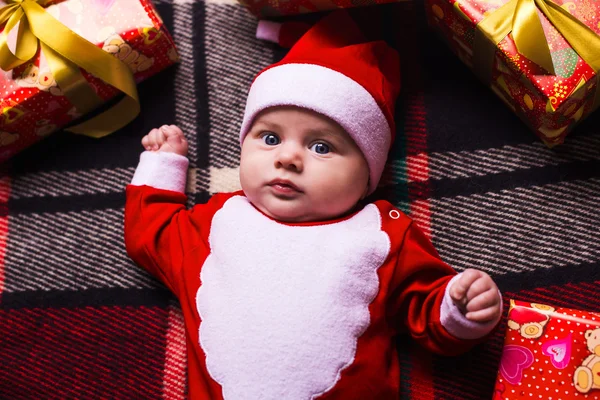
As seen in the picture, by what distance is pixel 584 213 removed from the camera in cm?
103

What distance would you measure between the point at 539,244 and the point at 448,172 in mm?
195

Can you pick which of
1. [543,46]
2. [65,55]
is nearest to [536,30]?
[543,46]

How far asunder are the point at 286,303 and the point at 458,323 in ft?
0.80

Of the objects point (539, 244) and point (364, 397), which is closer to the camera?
point (364, 397)

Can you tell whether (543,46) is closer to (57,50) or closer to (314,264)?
(314,264)

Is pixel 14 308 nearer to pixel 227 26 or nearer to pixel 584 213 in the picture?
pixel 227 26

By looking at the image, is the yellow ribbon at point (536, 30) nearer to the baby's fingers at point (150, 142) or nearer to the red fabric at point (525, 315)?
the red fabric at point (525, 315)

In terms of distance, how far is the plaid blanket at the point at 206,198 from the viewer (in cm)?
102

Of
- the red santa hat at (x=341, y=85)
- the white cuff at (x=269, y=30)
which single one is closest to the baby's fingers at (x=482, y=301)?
the red santa hat at (x=341, y=85)

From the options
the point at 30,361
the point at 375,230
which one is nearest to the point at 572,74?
the point at 375,230

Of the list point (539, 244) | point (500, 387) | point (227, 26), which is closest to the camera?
point (500, 387)

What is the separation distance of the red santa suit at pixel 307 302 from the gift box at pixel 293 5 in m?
0.34

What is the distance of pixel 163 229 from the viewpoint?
1003mm

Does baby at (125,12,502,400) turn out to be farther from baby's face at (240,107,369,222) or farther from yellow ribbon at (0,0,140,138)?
yellow ribbon at (0,0,140,138)
